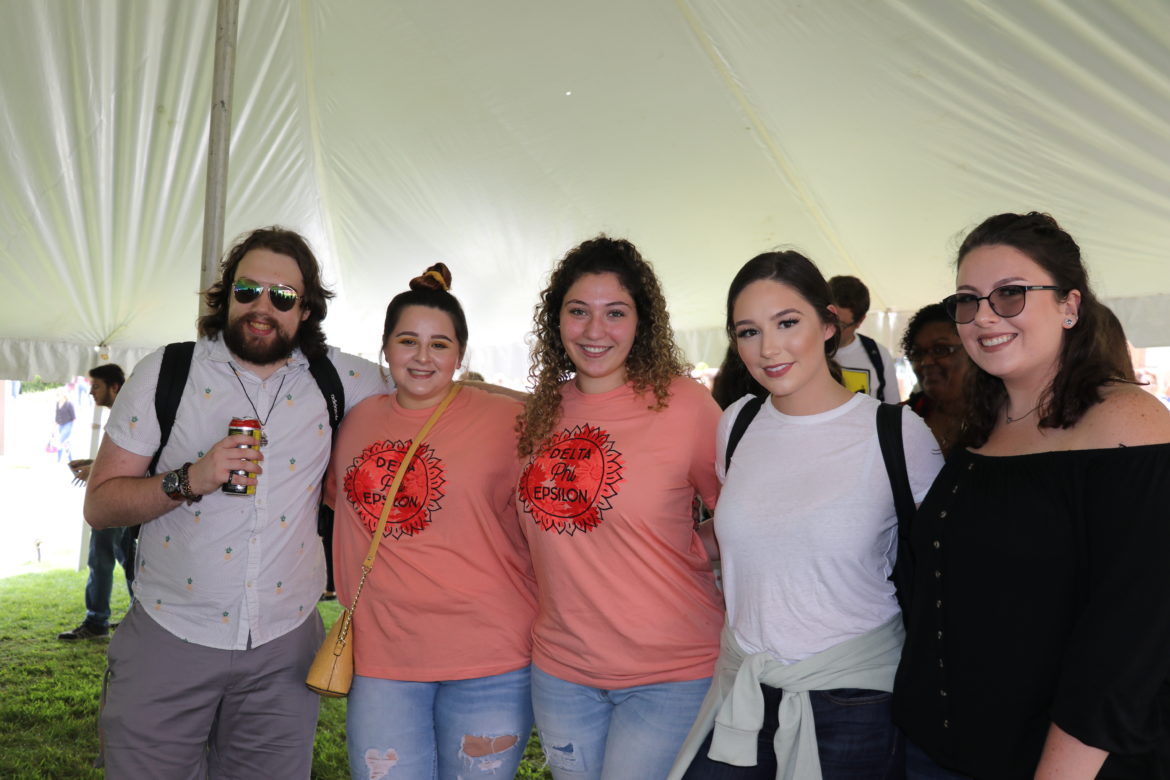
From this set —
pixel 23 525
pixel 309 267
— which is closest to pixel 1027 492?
pixel 309 267

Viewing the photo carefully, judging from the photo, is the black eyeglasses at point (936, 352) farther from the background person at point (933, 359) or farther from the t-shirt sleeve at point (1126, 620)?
the t-shirt sleeve at point (1126, 620)

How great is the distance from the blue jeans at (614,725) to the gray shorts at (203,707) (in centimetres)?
88

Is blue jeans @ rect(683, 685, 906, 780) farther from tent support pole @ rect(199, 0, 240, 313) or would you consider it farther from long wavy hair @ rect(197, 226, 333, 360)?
tent support pole @ rect(199, 0, 240, 313)

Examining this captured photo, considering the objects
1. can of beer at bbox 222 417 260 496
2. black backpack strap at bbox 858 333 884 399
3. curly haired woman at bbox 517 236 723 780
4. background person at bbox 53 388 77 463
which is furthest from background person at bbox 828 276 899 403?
background person at bbox 53 388 77 463

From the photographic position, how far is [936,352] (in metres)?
3.62

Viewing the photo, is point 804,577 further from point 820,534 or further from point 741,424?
point 741,424

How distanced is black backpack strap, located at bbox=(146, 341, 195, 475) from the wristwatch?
19 cm

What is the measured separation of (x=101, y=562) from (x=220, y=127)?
434 centimetres

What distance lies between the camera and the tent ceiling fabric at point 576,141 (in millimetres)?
4879

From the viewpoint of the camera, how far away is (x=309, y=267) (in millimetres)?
2775

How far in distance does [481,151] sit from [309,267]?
4.66 metres

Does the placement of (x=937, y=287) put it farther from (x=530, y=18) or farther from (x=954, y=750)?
(x=954, y=750)

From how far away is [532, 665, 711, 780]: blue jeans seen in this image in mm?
2172

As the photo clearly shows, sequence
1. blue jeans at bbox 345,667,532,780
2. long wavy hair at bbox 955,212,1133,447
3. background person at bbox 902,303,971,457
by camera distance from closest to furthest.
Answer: long wavy hair at bbox 955,212,1133,447
blue jeans at bbox 345,667,532,780
background person at bbox 902,303,971,457
